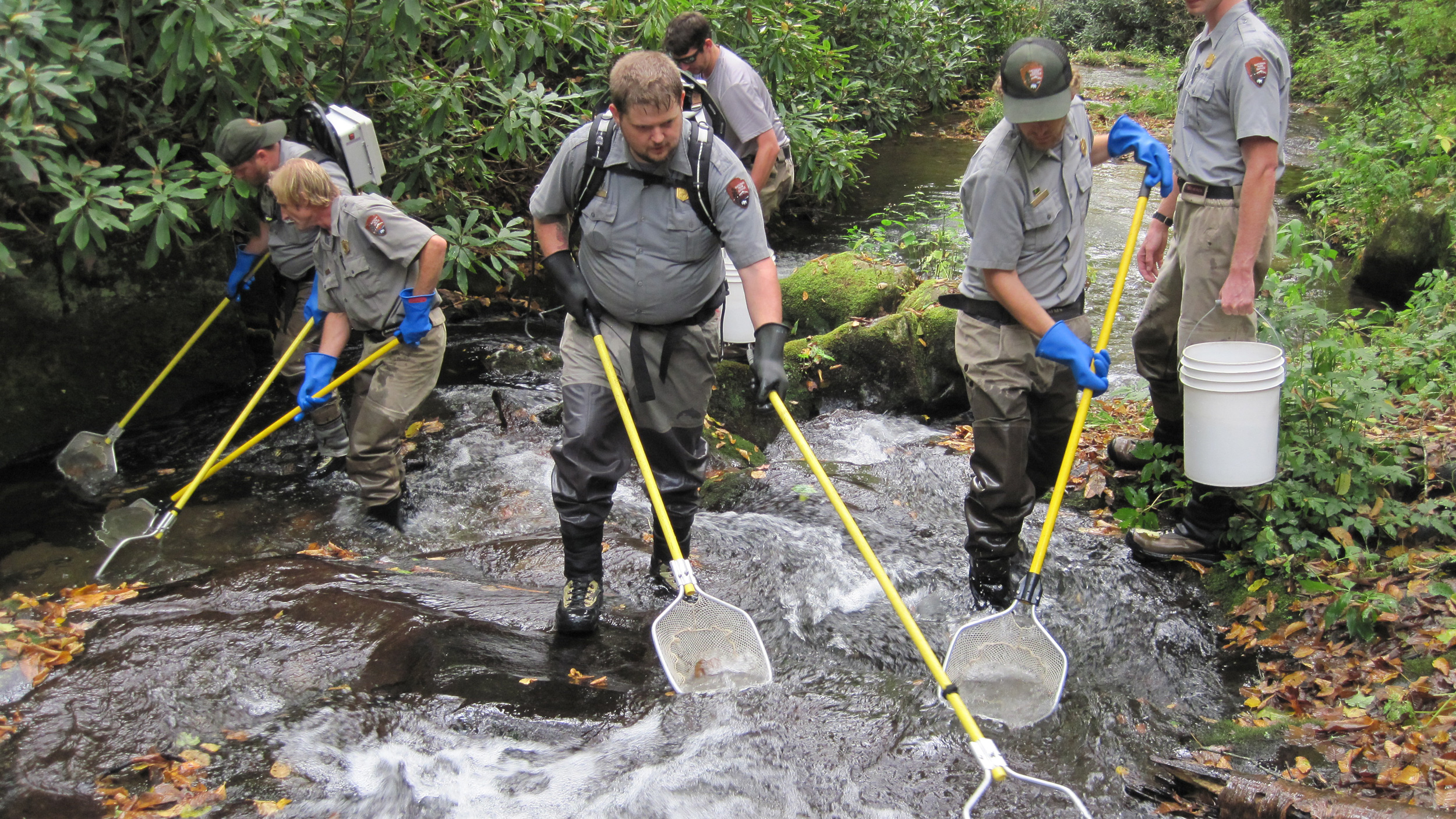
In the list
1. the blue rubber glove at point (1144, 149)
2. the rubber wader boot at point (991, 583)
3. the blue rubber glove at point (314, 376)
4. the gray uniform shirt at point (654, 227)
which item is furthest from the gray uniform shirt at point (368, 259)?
the blue rubber glove at point (1144, 149)

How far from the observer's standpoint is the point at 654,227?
3.61 m

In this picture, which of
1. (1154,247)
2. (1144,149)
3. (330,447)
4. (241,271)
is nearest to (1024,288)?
(1144,149)

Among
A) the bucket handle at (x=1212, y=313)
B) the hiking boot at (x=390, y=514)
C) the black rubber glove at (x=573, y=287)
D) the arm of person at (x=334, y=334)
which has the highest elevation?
the black rubber glove at (x=573, y=287)

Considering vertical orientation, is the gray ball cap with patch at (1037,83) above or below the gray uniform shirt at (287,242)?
above

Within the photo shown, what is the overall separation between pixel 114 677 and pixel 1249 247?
451 cm

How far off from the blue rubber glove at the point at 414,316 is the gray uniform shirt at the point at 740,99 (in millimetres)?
2152

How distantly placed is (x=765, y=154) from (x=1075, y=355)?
10.1 feet

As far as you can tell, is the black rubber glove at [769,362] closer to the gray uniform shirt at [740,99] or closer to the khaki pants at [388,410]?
the khaki pants at [388,410]

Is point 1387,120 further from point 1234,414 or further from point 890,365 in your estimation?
point 1234,414

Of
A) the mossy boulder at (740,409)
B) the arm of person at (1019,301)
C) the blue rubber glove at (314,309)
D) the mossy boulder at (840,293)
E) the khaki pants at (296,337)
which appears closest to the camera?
the arm of person at (1019,301)

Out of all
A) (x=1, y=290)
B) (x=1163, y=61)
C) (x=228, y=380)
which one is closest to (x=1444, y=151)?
(x=228, y=380)

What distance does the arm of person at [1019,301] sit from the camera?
11.9 ft

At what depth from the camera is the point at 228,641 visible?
3.69 m

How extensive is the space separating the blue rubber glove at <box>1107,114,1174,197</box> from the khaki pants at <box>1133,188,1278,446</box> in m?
0.21
